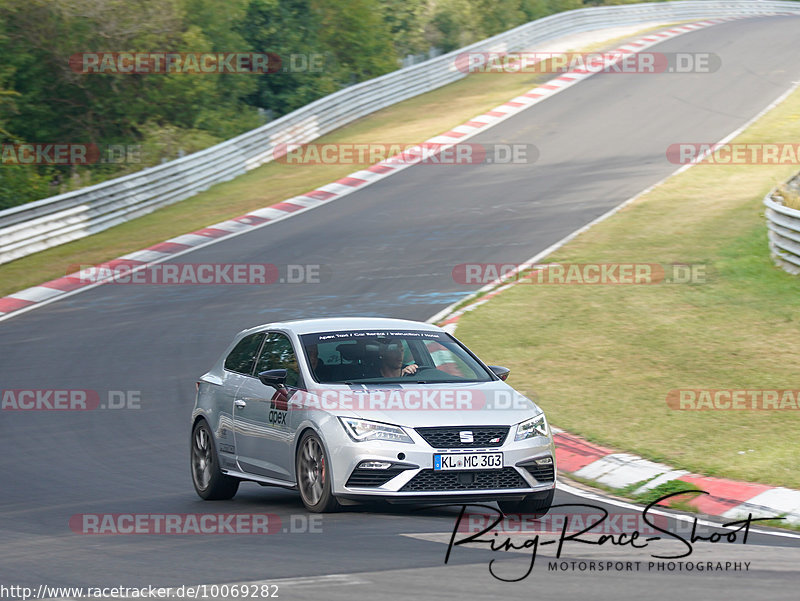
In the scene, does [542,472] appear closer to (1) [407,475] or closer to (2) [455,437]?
(2) [455,437]

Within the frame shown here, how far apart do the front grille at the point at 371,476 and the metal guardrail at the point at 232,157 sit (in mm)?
17675

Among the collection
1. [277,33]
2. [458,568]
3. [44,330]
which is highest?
[277,33]

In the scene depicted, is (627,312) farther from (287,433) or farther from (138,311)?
(287,433)

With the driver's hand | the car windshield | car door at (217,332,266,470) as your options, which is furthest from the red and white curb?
the driver's hand

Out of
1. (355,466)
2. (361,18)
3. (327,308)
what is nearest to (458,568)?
(355,466)

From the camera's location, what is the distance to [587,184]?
29.1m

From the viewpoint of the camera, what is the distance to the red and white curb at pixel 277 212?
22234 millimetres

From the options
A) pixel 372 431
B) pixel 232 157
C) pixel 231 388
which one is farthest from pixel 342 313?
pixel 232 157

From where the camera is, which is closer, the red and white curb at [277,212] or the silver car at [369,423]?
the silver car at [369,423]

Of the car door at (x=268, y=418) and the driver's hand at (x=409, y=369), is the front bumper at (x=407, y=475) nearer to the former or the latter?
the car door at (x=268, y=418)

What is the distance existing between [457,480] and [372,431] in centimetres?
69

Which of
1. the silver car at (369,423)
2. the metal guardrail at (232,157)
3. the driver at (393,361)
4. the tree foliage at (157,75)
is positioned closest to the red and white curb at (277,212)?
the metal guardrail at (232,157)

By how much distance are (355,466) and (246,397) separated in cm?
186

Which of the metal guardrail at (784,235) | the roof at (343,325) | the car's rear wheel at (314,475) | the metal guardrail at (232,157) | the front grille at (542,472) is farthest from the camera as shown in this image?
the metal guardrail at (232,157)
